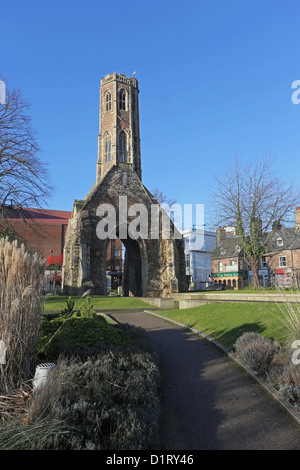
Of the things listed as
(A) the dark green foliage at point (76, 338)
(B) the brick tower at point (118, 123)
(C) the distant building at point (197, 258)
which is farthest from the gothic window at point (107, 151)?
(A) the dark green foliage at point (76, 338)

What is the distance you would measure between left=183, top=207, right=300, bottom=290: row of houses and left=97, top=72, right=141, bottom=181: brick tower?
623 inches

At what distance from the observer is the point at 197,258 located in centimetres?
6222

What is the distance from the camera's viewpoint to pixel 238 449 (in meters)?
4.06

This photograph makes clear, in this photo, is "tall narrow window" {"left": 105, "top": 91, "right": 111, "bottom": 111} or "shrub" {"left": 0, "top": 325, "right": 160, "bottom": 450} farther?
"tall narrow window" {"left": 105, "top": 91, "right": 111, "bottom": 111}

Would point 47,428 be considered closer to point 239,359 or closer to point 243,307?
point 239,359

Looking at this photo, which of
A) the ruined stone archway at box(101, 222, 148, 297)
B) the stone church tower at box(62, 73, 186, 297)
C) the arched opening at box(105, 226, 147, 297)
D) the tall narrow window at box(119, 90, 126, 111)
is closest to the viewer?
the stone church tower at box(62, 73, 186, 297)

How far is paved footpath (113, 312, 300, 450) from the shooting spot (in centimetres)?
424

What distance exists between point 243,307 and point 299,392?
675 centimetres

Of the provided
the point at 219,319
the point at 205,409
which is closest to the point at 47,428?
the point at 205,409

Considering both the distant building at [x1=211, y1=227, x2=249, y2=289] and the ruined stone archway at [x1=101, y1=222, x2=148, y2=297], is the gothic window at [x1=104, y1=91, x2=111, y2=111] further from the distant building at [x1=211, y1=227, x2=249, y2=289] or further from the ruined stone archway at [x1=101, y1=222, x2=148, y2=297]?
the distant building at [x1=211, y1=227, x2=249, y2=289]

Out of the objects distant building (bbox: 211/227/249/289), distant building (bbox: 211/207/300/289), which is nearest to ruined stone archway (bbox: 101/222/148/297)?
distant building (bbox: 211/207/300/289)

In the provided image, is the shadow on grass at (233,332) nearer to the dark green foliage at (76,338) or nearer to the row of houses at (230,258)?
the dark green foliage at (76,338)

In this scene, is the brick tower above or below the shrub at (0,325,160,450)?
above

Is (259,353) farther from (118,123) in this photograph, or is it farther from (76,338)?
(118,123)
